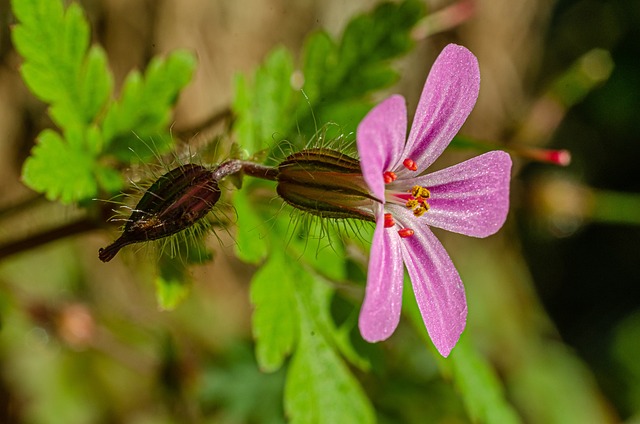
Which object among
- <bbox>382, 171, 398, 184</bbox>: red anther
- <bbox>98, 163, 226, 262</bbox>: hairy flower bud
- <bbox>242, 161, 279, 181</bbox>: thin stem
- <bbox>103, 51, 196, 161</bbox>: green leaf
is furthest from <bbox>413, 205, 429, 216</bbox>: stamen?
<bbox>103, 51, 196, 161</bbox>: green leaf

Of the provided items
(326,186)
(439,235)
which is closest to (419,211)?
(326,186)

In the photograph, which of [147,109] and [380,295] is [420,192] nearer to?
[380,295]

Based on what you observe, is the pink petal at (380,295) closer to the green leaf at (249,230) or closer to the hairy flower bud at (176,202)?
the hairy flower bud at (176,202)

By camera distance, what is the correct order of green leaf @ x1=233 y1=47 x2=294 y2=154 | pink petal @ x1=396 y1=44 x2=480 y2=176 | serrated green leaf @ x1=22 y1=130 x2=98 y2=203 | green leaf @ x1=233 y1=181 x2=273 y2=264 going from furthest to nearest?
green leaf @ x1=233 y1=47 x2=294 y2=154
green leaf @ x1=233 y1=181 x2=273 y2=264
serrated green leaf @ x1=22 y1=130 x2=98 y2=203
pink petal @ x1=396 y1=44 x2=480 y2=176

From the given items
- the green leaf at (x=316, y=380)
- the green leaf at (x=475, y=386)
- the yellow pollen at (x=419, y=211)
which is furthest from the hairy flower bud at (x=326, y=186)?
the green leaf at (x=475, y=386)

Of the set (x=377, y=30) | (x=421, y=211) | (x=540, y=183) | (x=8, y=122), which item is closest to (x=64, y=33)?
(x=377, y=30)

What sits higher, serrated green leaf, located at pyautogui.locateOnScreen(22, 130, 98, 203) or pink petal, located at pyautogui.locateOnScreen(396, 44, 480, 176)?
serrated green leaf, located at pyautogui.locateOnScreen(22, 130, 98, 203)

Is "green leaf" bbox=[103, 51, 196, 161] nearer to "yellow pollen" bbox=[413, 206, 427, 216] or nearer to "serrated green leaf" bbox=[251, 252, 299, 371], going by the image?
"serrated green leaf" bbox=[251, 252, 299, 371]
